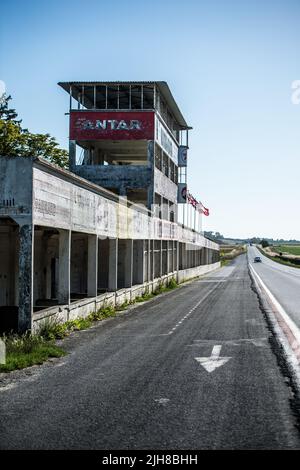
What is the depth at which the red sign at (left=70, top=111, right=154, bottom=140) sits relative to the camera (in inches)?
1479

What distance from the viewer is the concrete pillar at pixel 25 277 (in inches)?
522

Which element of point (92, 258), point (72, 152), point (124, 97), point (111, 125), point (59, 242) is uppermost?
point (124, 97)

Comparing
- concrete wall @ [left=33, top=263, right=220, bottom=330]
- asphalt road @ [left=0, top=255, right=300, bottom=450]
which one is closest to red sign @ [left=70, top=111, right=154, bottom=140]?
concrete wall @ [left=33, top=263, right=220, bottom=330]

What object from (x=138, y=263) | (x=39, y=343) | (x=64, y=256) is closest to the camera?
(x=39, y=343)

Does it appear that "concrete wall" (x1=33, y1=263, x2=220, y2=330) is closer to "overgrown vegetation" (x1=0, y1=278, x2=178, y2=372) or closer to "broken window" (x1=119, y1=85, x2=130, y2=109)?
"overgrown vegetation" (x1=0, y1=278, x2=178, y2=372)

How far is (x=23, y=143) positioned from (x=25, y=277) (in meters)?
33.8

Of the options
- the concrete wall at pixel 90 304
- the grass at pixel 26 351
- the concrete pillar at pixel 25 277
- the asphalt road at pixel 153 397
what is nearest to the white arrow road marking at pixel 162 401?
the asphalt road at pixel 153 397

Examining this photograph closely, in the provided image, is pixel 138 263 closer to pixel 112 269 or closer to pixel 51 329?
pixel 112 269

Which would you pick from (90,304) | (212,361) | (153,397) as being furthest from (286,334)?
(153,397)

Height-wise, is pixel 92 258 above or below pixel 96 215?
below

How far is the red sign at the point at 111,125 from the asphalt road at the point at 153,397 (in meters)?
24.7

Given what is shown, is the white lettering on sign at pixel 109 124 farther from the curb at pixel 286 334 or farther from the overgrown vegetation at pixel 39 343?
the overgrown vegetation at pixel 39 343

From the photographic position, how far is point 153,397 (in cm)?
817

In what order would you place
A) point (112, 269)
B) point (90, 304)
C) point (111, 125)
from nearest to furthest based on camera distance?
point (90, 304)
point (112, 269)
point (111, 125)
